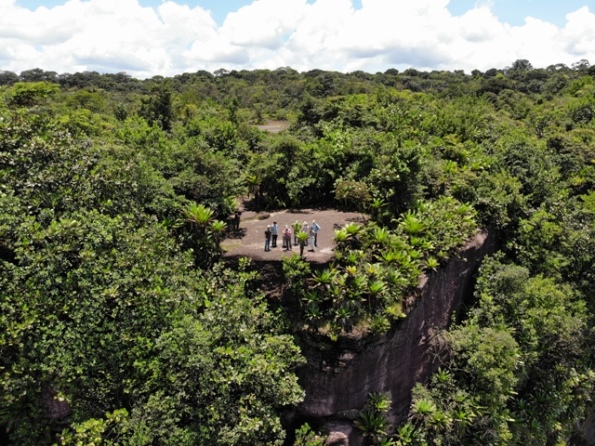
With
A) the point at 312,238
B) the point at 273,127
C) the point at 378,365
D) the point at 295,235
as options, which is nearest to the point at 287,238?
the point at 295,235

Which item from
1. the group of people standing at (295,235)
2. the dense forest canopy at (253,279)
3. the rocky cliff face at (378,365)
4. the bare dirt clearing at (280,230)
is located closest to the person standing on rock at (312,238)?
the group of people standing at (295,235)

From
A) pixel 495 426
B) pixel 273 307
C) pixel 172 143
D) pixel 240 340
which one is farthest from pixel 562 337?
pixel 172 143

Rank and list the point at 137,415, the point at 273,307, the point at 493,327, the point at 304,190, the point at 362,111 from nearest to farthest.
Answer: the point at 137,415 < the point at 273,307 < the point at 493,327 < the point at 304,190 < the point at 362,111

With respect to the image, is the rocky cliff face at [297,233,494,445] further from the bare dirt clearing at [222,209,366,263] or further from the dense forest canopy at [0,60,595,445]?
the bare dirt clearing at [222,209,366,263]

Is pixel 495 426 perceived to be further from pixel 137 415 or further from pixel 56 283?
pixel 56 283

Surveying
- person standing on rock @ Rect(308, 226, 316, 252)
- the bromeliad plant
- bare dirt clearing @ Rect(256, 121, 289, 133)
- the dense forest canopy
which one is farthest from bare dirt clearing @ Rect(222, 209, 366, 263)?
bare dirt clearing @ Rect(256, 121, 289, 133)

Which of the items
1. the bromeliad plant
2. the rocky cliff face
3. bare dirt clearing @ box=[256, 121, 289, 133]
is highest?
bare dirt clearing @ box=[256, 121, 289, 133]

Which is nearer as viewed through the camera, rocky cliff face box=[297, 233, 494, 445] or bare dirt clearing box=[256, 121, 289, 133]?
rocky cliff face box=[297, 233, 494, 445]
